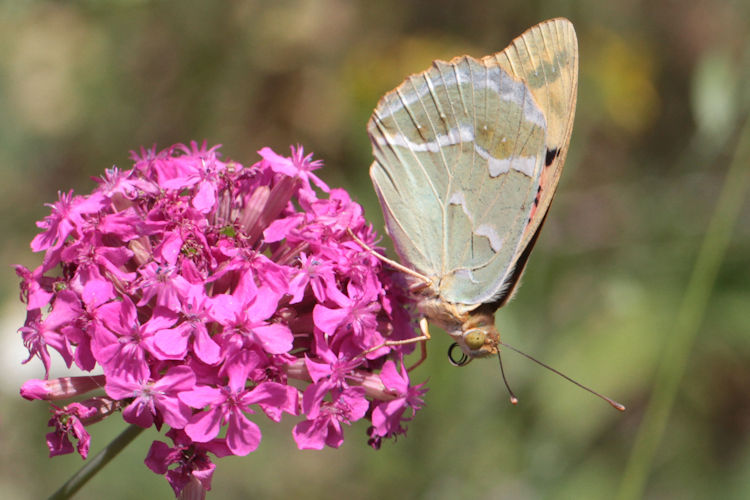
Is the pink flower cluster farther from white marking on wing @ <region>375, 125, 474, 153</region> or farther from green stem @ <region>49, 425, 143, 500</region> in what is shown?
white marking on wing @ <region>375, 125, 474, 153</region>

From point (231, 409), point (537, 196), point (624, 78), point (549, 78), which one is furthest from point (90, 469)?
point (624, 78)

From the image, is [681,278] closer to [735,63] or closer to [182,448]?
[735,63]

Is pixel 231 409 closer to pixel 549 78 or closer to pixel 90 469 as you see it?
pixel 90 469

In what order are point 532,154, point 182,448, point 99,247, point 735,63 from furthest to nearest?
point 735,63, point 532,154, point 99,247, point 182,448

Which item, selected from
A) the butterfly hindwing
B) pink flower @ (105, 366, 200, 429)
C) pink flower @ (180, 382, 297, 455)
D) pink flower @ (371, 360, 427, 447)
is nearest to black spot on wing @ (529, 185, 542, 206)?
the butterfly hindwing

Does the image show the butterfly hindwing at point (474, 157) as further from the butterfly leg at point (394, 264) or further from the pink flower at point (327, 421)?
the pink flower at point (327, 421)

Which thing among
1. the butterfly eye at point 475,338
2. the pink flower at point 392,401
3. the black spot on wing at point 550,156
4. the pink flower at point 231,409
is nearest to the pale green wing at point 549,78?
the black spot on wing at point 550,156

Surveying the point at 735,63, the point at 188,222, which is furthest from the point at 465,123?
the point at 735,63
